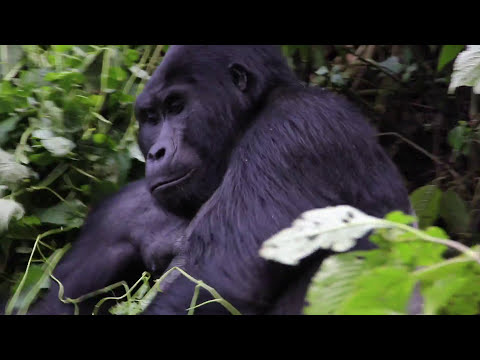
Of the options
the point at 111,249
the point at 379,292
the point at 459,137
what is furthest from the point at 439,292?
the point at 459,137

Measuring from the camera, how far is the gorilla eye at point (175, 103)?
2117mm

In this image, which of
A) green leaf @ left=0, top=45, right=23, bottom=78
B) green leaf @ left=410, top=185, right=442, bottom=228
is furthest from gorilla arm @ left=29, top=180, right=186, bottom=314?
green leaf @ left=410, top=185, right=442, bottom=228

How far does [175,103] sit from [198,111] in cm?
8

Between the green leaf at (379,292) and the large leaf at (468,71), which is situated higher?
the large leaf at (468,71)

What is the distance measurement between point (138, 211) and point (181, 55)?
0.53 metres

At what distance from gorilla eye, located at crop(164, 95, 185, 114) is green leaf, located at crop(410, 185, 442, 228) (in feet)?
3.06

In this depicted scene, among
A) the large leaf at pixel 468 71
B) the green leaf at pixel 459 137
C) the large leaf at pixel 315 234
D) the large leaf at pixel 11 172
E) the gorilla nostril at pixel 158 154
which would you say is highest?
the large leaf at pixel 468 71

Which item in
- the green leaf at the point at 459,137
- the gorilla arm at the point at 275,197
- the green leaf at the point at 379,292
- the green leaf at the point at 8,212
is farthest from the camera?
the green leaf at the point at 459,137

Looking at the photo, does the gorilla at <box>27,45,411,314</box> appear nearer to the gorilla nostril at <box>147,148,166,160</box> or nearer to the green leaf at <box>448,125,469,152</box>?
the gorilla nostril at <box>147,148,166,160</box>

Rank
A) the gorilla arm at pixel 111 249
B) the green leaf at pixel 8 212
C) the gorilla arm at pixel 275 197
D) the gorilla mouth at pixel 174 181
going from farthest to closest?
1. the gorilla arm at pixel 111 249
2. the green leaf at pixel 8 212
3. the gorilla mouth at pixel 174 181
4. the gorilla arm at pixel 275 197

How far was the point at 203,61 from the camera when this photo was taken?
2129mm

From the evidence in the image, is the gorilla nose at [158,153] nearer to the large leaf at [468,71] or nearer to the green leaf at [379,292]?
the large leaf at [468,71]

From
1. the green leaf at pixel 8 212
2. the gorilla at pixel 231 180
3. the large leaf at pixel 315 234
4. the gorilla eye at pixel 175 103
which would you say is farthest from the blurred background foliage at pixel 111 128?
the large leaf at pixel 315 234
